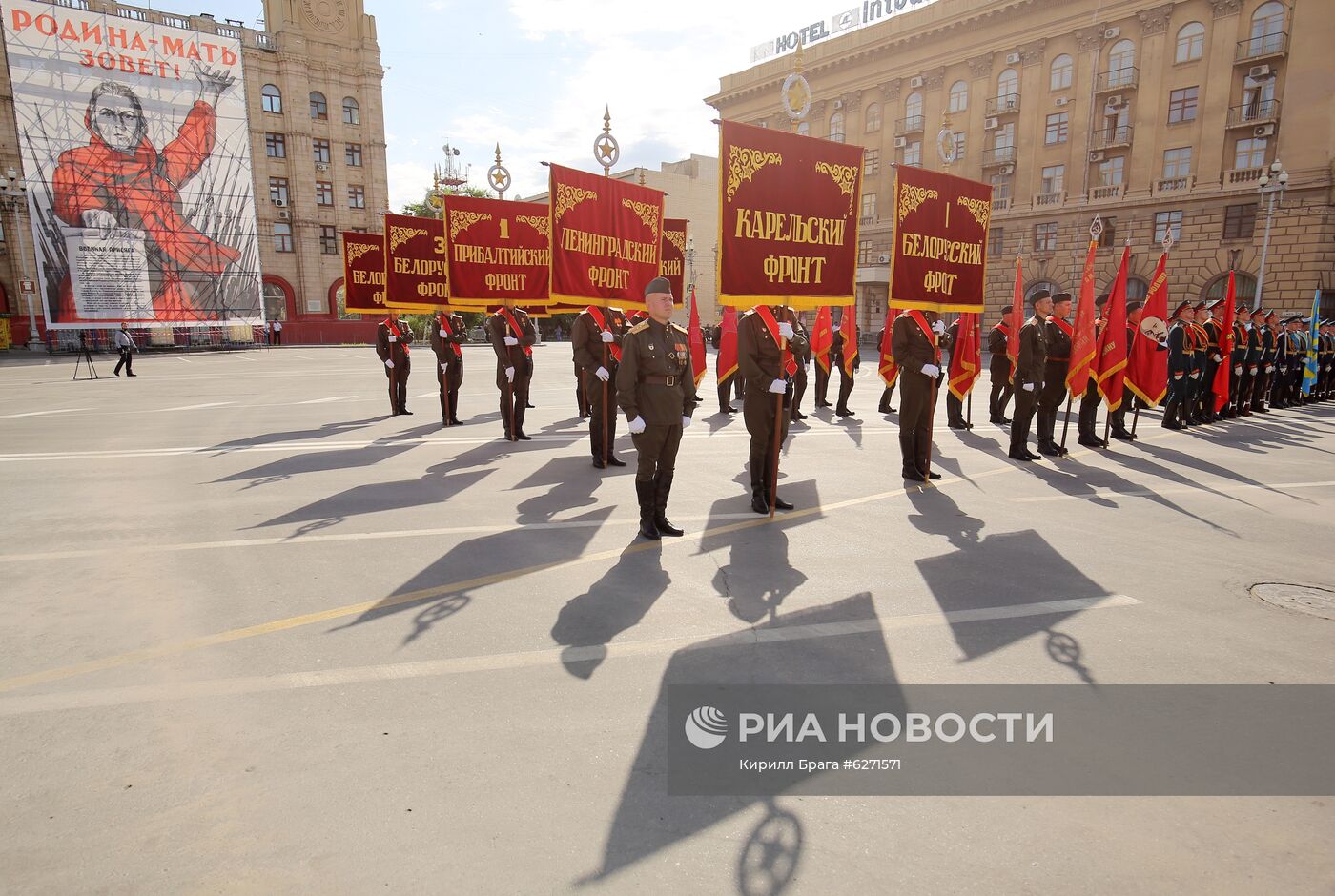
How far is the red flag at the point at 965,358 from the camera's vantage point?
1036cm

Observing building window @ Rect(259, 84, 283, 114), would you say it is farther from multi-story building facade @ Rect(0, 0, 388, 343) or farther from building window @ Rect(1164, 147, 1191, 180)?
building window @ Rect(1164, 147, 1191, 180)

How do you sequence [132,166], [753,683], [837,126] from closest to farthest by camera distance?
[753,683] → [132,166] → [837,126]

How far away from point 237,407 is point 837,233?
13282 millimetres

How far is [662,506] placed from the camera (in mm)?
6414

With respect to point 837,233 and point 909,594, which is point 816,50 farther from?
point 909,594

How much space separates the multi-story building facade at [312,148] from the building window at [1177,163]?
156 feet

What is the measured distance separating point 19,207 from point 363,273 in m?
44.8

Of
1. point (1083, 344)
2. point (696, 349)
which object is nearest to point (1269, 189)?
point (1083, 344)

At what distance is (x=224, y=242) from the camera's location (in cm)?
4528

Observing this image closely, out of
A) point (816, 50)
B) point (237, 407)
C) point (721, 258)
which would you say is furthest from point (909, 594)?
point (816, 50)

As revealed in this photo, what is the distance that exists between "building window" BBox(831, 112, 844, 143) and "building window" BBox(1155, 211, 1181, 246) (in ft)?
71.9

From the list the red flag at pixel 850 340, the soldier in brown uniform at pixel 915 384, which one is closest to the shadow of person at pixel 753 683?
the soldier in brown uniform at pixel 915 384

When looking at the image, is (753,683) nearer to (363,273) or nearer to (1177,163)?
(363,273)

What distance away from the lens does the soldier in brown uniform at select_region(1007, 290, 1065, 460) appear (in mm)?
9573
